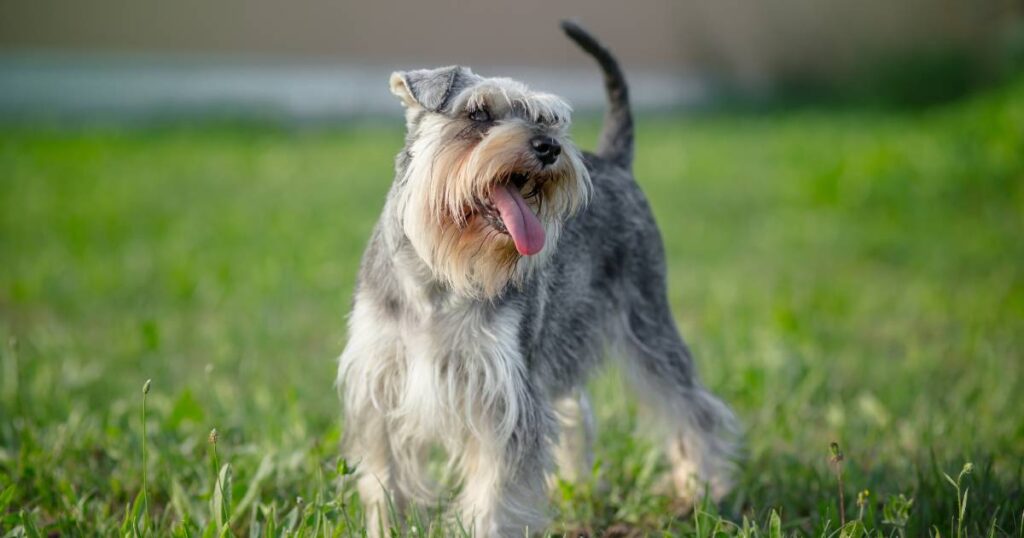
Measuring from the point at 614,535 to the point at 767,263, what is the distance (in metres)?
5.31

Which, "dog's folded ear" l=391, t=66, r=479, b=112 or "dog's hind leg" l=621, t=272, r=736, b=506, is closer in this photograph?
"dog's folded ear" l=391, t=66, r=479, b=112

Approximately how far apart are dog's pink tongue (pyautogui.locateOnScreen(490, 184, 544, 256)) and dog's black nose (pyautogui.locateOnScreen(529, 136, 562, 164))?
0.17 m

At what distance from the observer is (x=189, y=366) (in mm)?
6062

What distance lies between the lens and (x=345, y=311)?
7.09 metres

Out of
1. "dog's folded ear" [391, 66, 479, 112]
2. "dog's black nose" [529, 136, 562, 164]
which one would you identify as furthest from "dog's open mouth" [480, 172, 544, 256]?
"dog's folded ear" [391, 66, 479, 112]

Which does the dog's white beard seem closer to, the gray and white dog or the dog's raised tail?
the gray and white dog

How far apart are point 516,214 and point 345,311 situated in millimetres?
3784

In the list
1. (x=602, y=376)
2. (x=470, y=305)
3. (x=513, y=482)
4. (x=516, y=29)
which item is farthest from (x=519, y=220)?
(x=516, y=29)

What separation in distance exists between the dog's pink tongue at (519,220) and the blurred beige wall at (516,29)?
580 inches

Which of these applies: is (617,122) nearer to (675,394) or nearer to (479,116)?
(675,394)

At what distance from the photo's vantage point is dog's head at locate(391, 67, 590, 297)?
3.46 meters

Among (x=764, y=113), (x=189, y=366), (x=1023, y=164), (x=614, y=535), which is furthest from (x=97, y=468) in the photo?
(x=764, y=113)

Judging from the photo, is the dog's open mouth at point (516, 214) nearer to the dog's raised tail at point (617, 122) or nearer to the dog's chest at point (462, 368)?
the dog's chest at point (462, 368)

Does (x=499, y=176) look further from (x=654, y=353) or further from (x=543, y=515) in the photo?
(x=654, y=353)
